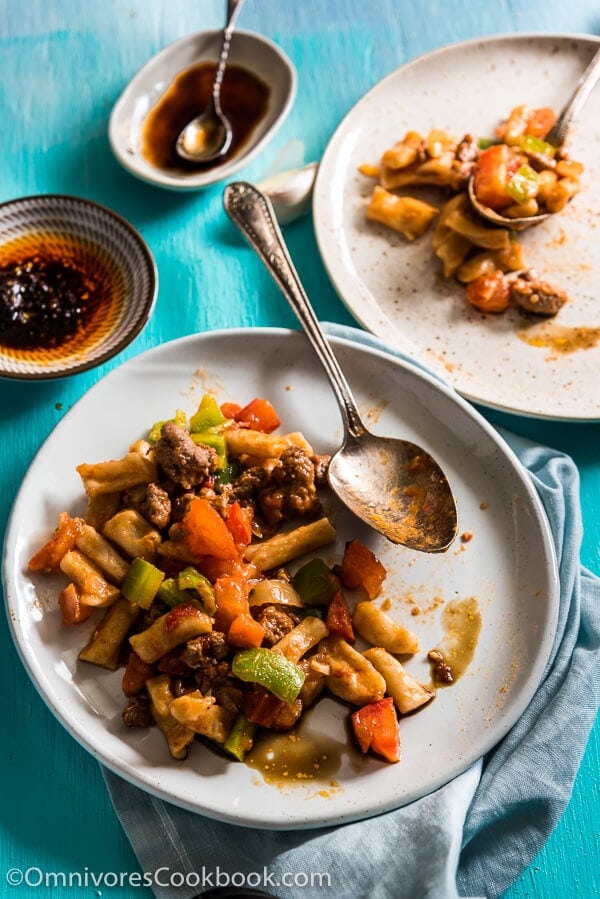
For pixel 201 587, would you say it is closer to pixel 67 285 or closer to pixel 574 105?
pixel 67 285

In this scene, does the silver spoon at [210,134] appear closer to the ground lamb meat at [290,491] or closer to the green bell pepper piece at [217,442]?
the green bell pepper piece at [217,442]

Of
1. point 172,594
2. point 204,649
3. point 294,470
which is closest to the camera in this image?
point 204,649

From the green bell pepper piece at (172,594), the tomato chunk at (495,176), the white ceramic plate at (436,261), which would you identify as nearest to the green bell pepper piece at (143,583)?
the green bell pepper piece at (172,594)

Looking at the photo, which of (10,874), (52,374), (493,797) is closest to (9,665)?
(10,874)

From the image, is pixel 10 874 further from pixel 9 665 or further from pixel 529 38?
pixel 529 38

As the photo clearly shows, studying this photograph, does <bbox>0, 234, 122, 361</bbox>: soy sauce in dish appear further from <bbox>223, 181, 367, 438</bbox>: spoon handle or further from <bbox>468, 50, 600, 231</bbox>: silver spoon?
<bbox>468, 50, 600, 231</bbox>: silver spoon

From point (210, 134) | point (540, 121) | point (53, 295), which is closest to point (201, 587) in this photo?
point (53, 295)
